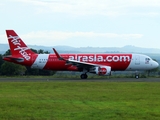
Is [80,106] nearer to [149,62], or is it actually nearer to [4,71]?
[149,62]

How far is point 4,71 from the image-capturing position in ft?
243

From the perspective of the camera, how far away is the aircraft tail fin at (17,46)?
4903cm

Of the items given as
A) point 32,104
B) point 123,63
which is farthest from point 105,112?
point 123,63

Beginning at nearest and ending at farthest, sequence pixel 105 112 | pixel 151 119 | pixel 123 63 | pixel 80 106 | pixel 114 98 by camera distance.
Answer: pixel 151 119 → pixel 105 112 → pixel 80 106 → pixel 114 98 → pixel 123 63

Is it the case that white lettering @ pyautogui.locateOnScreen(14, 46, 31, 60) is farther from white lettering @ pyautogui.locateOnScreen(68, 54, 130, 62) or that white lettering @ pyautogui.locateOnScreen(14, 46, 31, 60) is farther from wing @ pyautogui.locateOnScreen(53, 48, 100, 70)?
white lettering @ pyautogui.locateOnScreen(68, 54, 130, 62)

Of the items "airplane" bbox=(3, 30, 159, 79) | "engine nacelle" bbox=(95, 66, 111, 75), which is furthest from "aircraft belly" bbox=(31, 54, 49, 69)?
"engine nacelle" bbox=(95, 66, 111, 75)

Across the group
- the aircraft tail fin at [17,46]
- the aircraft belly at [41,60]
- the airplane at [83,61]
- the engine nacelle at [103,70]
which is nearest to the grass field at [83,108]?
the engine nacelle at [103,70]

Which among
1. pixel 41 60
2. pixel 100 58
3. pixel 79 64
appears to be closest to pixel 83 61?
pixel 79 64

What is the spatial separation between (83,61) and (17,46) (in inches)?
316

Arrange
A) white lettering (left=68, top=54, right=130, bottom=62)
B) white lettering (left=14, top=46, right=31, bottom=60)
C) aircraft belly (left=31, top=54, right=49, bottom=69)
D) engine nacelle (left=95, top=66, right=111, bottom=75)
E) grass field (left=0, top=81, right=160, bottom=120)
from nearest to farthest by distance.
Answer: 1. grass field (left=0, top=81, right=160, bottom=120)
2. engine nacelle (left=95, top=66, right=111, bottom=75)
3. white lettering (left=68, top=54, right=130, bottom=62)
4. white lettering (left=14, top=46, right=31, bottom=60)
5. aircraft belly (left=31, top=54, right=49, bottom=69)

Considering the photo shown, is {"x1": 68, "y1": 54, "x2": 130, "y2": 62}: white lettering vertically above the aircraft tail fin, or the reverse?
the aircraft tail fin

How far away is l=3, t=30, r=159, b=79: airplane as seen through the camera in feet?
154

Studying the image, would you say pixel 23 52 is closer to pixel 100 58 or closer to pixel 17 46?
pixel 17 46

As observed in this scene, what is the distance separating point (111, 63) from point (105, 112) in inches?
1220
